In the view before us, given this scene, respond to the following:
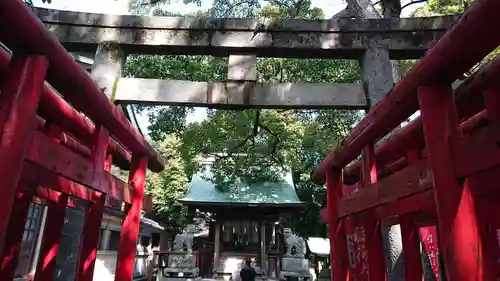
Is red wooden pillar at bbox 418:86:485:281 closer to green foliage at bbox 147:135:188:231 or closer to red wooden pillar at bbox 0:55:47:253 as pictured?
red wooden pillar at bbox 0:55:47:253

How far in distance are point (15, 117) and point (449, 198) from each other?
1570 millimetres

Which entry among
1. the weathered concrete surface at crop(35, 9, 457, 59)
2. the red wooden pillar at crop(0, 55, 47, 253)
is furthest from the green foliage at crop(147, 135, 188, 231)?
the red wooden pillar at crop(0, 55, 47, 253)

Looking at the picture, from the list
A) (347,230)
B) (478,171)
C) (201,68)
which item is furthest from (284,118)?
(478,171)

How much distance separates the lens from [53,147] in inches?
63.0

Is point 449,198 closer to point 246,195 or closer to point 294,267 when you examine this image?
point 294,267

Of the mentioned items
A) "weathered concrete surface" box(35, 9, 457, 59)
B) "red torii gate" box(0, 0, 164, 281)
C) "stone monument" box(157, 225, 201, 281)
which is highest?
"weathered concrete surface" box(35, 9, 457, 59)

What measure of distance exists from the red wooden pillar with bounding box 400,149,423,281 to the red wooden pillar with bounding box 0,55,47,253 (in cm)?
239

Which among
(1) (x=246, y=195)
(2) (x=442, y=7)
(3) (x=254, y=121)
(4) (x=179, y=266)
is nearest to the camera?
(2) (x=442, y=7)

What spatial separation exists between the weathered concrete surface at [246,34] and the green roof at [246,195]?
28.4 feet

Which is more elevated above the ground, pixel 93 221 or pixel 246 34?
pixel 246 34

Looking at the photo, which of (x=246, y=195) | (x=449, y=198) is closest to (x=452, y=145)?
(x=449, y=198)

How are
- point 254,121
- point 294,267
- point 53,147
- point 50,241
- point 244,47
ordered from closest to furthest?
point 53,147, point 50,241, point 244,47, point 254,121, point 294,267

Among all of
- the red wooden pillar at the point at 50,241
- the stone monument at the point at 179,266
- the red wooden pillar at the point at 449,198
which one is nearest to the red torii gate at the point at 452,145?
the red wooden pillar at the point at 449,198

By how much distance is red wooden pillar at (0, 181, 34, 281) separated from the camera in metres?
2.16
